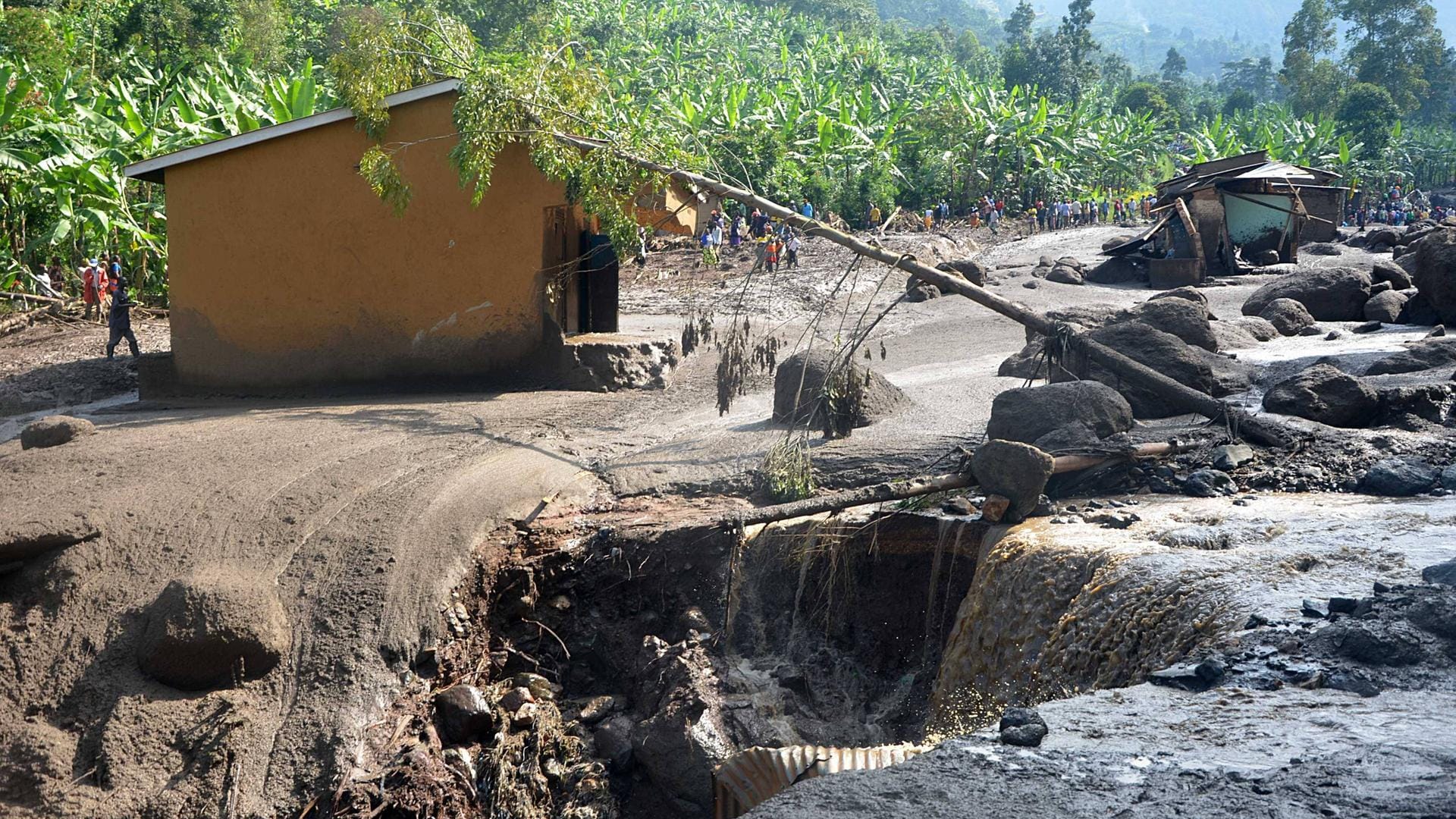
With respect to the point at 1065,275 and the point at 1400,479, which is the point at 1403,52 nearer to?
the point at 1065,275

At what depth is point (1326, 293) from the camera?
1709 centimetres

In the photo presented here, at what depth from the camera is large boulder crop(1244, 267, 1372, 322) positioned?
16.9 metres

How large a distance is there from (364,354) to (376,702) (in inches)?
273

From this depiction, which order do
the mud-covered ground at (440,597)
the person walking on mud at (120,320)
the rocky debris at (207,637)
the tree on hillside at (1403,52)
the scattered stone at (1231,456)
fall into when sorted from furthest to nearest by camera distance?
the tree on hillside at (1403,52), the person walking on mud at (120,320), the scattered stone at (1231,456), the rocky debris at (207,637), the mud-covered ground at (440,597)

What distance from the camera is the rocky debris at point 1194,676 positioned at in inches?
208

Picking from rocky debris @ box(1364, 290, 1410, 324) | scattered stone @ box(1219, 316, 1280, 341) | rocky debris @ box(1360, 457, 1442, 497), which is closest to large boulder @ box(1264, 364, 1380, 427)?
rocky debris @ box(1360, 457, 1442, 497)

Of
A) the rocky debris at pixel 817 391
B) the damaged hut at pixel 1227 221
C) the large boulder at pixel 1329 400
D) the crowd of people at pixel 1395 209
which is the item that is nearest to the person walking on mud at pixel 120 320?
the rocky debris at pixel 817 391

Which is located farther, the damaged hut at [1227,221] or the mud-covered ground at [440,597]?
the damaged hut at [1227,221]

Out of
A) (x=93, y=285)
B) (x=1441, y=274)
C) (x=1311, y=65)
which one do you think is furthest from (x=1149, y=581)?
(x=1311, y=65)

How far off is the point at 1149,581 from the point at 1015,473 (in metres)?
1.89

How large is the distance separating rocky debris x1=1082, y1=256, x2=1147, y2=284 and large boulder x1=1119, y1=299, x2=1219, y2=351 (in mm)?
12001

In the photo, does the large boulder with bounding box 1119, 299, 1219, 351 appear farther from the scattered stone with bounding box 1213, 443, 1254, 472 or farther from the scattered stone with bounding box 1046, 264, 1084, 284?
the scattered stone with bounding box 1046, 264, 1084, 284

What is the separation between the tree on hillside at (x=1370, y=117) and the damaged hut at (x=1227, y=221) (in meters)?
27.7

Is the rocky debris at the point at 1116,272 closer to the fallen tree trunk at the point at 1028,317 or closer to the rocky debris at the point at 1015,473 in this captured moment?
the fallen tree trunk at the point at 1028,317
